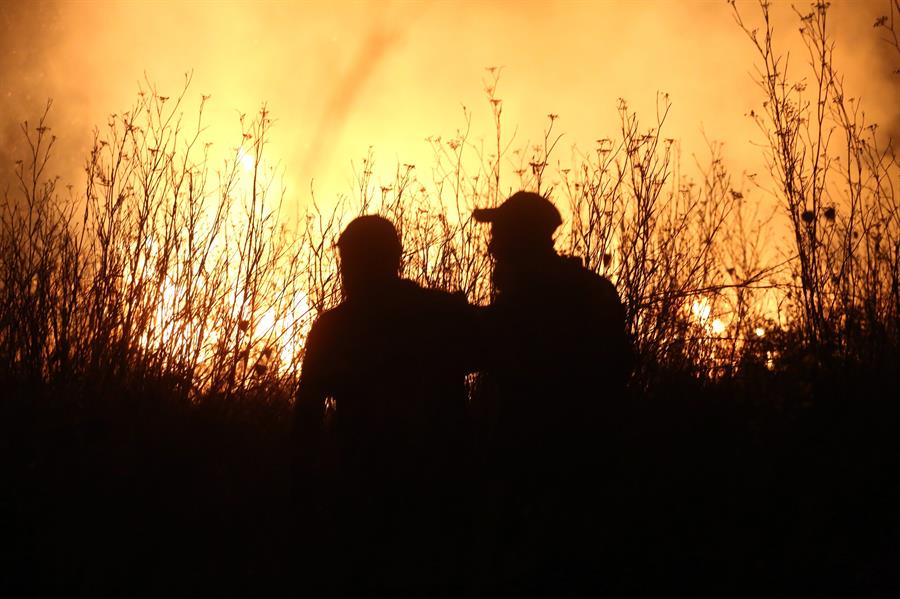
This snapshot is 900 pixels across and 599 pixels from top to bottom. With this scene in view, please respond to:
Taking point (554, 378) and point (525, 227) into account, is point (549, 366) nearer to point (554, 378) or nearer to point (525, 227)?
point (554, 378)

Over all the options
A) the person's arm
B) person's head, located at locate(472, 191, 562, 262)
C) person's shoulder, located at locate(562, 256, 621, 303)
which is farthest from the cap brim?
the person's arm

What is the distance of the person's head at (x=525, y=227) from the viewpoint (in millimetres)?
2898

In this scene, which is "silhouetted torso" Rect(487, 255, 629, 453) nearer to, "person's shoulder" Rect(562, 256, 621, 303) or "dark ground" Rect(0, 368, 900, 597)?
"person's shoulder" Rect(562, 256, 621, 303)

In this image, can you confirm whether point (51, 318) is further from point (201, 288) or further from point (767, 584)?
point (767, 584)

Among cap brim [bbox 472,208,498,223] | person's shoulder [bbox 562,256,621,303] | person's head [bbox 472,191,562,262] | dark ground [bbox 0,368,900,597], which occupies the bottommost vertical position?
dark ground [bbox 0,368,900,597]

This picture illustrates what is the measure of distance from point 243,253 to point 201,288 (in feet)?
1.03

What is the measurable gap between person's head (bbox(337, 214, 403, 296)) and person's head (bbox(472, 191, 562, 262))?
1.46 ft

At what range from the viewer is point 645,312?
173 inches

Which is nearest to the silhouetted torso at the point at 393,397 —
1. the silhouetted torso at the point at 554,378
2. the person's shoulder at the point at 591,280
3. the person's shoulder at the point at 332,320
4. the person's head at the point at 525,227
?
the person's shoulder at the point at 332,320

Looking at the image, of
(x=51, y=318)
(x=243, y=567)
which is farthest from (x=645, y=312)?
(x=51, y=318)

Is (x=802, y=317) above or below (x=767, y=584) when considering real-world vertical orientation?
above

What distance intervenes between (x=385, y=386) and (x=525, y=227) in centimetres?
79

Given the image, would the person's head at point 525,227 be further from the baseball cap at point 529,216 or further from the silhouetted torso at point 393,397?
the silhouetted torso at point 393,397

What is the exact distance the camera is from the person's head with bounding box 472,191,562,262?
9.51 ft
